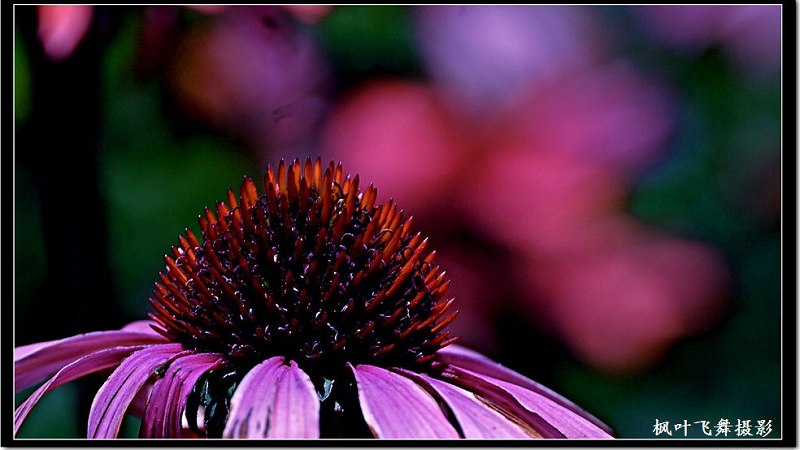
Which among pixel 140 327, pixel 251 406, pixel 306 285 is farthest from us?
pixel 140 327

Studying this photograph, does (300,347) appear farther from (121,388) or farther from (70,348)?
(70,348)

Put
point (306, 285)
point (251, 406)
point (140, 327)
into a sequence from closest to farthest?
1. point (251, 406)
2. point (306, 285)
3. point (140, 327)

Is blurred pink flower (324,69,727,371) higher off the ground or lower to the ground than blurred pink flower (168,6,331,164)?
lower

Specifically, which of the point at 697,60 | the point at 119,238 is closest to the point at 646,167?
the point at 697,60

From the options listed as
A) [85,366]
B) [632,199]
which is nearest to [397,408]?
[85,366]

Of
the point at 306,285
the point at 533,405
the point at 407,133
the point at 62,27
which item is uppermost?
the point at 62,27

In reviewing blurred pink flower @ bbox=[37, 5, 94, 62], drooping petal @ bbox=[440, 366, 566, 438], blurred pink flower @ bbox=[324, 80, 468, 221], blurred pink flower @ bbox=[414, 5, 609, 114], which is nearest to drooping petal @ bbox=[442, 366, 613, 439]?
drooping petal @ bbox=[440, 366, 566, 438]

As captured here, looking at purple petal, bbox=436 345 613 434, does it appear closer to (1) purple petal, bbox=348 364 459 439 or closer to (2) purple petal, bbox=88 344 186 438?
(1) purple petal, bbox=348 364 459 439
